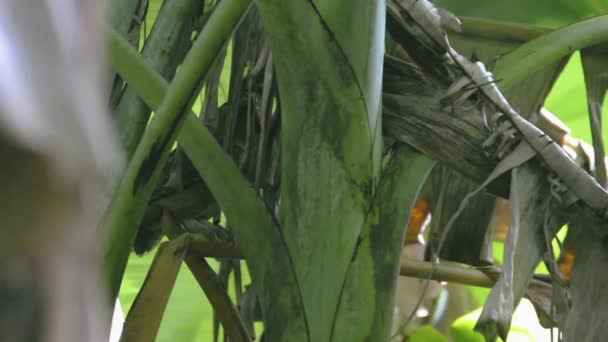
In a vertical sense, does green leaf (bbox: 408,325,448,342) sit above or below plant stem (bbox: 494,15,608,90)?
below

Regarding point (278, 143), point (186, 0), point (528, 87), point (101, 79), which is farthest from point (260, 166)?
point (101, 79)

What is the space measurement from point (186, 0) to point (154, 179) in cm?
17

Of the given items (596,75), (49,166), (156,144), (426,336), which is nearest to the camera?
(49,166)

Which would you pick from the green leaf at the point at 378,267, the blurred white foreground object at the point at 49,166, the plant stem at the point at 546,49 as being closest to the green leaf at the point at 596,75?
the plant stem at the point at 546,49

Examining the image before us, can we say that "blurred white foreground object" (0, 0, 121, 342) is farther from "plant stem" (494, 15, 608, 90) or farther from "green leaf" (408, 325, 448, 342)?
"green leaf" (408, 325, 448, 342)

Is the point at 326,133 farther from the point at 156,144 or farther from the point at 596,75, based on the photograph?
the point at 596,75

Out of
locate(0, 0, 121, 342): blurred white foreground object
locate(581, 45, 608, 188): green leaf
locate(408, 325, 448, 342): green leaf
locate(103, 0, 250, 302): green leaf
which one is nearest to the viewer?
locate(0, 0, 121, 342): blurred white foreground object

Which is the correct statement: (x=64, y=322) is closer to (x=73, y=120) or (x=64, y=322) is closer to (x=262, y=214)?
(x=73, y=120)

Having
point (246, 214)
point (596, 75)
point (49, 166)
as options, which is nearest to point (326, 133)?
point (246, 214)

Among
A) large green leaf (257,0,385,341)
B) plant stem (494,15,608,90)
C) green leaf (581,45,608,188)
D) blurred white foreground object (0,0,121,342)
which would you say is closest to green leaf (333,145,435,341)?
large green leaf (257,0,385,341)

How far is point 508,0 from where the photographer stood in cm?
79

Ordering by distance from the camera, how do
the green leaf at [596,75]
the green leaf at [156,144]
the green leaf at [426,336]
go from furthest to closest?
the green leaf at [426,336] → the green leaf at [596,75] → the green leaf at [156,144]

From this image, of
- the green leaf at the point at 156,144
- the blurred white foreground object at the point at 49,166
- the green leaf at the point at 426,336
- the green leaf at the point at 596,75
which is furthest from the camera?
the green leaf at the point at 426,336

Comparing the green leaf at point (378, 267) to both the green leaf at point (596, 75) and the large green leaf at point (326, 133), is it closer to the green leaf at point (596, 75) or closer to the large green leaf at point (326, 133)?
the large green leaf at point (326, 133)
